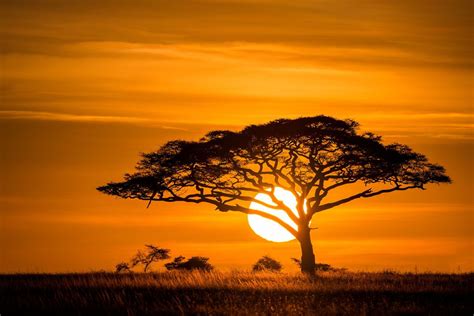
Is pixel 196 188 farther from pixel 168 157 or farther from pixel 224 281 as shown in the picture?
pixel 224 281

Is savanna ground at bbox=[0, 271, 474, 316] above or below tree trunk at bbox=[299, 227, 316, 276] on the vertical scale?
below

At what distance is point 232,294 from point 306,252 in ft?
63.5

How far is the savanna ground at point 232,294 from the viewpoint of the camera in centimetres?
3105

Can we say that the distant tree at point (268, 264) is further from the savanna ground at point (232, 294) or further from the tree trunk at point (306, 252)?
the savanna ground at point (232, 294)

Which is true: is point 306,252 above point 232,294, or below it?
above

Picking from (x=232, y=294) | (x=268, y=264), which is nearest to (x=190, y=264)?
(x=268, y=264)

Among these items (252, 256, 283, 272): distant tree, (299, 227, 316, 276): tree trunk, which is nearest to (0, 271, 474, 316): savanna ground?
(299, 227, 316, 276): tree trunk

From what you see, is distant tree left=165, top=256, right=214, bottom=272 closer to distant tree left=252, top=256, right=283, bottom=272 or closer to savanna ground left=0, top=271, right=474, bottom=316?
distant tree left=252, top=256, right=283, bottom=272

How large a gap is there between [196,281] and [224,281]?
1299 millimetres

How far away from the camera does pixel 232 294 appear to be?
35.8m

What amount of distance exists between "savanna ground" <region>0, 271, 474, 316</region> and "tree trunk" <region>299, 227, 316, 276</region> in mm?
8421

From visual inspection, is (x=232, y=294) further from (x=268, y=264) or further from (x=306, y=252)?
(x=268, y=264)

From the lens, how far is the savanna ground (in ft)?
102

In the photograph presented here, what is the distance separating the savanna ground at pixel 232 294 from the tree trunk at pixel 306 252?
27.6ft
